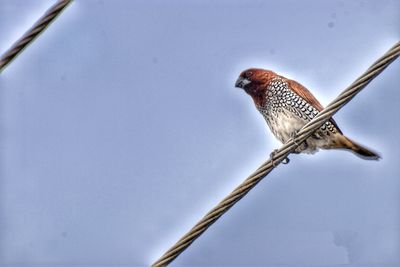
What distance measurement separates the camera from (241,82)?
18.3 feet

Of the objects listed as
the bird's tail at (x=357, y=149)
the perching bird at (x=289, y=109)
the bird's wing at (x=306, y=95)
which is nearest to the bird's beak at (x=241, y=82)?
the perching bird at (x=289, y=109)

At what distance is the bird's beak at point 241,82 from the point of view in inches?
Answer: 219

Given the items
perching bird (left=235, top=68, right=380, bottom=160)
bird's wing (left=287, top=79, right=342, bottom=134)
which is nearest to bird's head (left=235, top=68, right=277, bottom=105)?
perching bird (left=235, top=68, right=380, bottom=160)

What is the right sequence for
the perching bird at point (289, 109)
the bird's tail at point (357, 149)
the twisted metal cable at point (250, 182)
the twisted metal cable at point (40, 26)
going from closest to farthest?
the twisted metal cable at point (40, 26) → the twisted metal cable at point (250, 182) → the bird's tail at point (357, 149) → the perching bird at point (289, 109)

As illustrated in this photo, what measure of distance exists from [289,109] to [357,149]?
667 mm

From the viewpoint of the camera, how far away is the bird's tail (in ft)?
15.7

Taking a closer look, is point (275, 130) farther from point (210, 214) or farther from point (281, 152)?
point (210, 214)

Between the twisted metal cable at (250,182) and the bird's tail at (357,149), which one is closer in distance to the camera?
the twisted metal cable at (250,182)

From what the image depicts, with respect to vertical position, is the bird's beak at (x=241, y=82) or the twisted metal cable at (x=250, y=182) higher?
the bird's beak at (x=241, y=82)

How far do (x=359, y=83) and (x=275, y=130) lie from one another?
2235 mm

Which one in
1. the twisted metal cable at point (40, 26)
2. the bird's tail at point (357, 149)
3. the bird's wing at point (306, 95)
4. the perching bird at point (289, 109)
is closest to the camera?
the twisted metal cable at point (40, 26)

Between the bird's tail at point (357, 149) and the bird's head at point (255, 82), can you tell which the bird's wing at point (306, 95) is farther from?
the bird's tail at point (357, 149)

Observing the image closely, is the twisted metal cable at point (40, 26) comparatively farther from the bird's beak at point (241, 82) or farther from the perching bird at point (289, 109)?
the bird's beak at point (241, 82)

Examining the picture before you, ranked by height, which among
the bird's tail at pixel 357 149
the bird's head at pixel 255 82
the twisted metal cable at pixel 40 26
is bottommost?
the bird's tail at pixel 357 149
